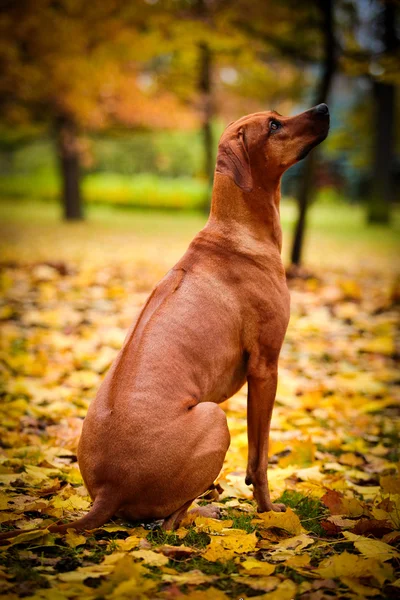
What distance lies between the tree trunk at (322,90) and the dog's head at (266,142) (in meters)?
6.63

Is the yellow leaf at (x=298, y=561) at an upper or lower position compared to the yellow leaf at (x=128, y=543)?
lower

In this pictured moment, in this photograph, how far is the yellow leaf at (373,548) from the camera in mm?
2516

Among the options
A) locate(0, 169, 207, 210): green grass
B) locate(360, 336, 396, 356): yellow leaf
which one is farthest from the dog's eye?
locate(0, 169, 207, 210): green grass

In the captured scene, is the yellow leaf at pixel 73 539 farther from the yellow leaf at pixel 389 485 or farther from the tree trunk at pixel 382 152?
the tree trunk at pixel 382 152

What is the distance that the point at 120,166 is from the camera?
31.1m

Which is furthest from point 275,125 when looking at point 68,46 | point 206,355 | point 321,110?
point 68,46

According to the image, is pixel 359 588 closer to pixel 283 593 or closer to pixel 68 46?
pixel 283 593

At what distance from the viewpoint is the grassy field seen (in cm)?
1270

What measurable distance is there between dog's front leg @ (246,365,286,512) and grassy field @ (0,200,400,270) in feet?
27.5

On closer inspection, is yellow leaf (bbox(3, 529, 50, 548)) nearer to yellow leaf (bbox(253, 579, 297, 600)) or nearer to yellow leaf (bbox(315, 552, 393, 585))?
yellow leaf (bbox(253, 579, 297, 600))

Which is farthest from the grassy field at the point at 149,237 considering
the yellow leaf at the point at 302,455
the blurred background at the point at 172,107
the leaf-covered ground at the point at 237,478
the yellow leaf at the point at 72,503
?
the yellow leaf at the point at 72,503

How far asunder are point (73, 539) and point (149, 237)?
14.7m

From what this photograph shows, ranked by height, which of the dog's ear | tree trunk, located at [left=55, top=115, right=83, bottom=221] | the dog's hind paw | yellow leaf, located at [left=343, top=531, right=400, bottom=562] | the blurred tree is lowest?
the dog's hind paw

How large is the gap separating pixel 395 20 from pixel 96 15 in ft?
31.2
